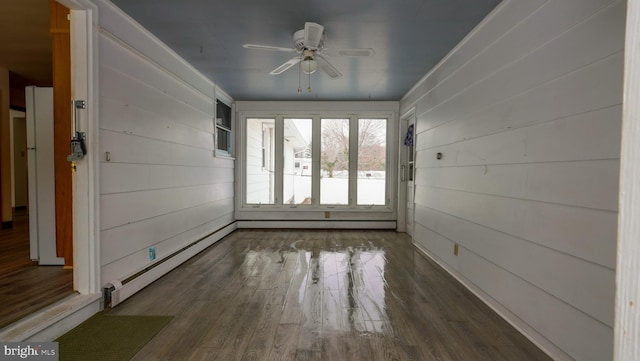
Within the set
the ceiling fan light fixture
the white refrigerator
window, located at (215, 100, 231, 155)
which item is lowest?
the white refrigerator

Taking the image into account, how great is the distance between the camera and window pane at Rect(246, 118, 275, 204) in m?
6.37

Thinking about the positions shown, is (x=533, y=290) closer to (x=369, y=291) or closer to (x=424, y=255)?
(x=369, y=291)

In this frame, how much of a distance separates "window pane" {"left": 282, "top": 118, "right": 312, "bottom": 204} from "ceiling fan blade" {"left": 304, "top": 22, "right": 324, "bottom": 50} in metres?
3.34

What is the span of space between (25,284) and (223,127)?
3560mm

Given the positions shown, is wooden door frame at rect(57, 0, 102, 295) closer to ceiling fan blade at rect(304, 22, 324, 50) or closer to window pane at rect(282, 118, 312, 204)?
ceiling fan blade at rect(304, 22, 324, 50)

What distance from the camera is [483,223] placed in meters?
2.85

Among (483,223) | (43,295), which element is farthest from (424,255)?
(43,295)

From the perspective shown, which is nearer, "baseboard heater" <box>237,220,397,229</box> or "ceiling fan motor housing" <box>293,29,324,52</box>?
"ceiling fan motor housing" <box>293,29,324,52</box>

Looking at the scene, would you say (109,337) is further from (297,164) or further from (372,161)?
(372,161)

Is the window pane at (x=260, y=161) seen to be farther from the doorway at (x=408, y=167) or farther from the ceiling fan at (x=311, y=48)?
the ceiling fan at (x=311, y=48)

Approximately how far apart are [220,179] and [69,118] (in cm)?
284

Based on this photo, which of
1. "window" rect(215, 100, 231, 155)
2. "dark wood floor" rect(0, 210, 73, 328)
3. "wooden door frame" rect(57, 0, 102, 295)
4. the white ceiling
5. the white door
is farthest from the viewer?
the white door

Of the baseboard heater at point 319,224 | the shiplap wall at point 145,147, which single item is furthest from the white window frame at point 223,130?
the baseboard heater at point 319,224

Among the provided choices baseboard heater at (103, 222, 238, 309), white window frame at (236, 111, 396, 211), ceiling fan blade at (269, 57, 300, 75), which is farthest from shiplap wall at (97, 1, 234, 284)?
white window frame at (236, 111, 396, 211)
